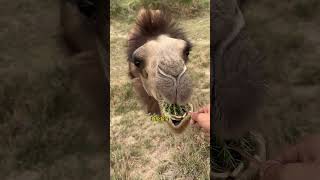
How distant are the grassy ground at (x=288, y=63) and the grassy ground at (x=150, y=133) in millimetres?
350

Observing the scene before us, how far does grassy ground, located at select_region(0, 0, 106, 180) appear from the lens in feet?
7.81

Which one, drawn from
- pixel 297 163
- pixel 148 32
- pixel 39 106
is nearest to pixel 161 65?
pixel 148 32

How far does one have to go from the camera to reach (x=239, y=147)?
241cm

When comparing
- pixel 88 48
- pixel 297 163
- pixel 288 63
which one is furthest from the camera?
pixel 288 63

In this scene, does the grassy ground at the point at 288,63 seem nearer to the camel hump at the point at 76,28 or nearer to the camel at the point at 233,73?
the camel at the point at 233,73

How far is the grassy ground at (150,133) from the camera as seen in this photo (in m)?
2.27

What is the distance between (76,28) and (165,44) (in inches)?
17.1

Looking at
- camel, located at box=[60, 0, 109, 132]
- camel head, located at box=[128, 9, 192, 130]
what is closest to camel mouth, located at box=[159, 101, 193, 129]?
camel head, located at box=[128, 9, 192, 130]

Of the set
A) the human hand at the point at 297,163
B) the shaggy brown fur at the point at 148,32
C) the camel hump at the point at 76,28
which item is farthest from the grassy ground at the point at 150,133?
the human hand at the point at 297,163

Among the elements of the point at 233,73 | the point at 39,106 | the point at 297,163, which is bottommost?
the point at 297,163

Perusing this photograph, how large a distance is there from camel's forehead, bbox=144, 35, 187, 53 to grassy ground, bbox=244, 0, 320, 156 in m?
0.40

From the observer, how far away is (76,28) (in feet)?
7.81

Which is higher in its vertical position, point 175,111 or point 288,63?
point 288,63

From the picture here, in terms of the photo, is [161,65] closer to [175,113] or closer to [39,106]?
[175,113]
